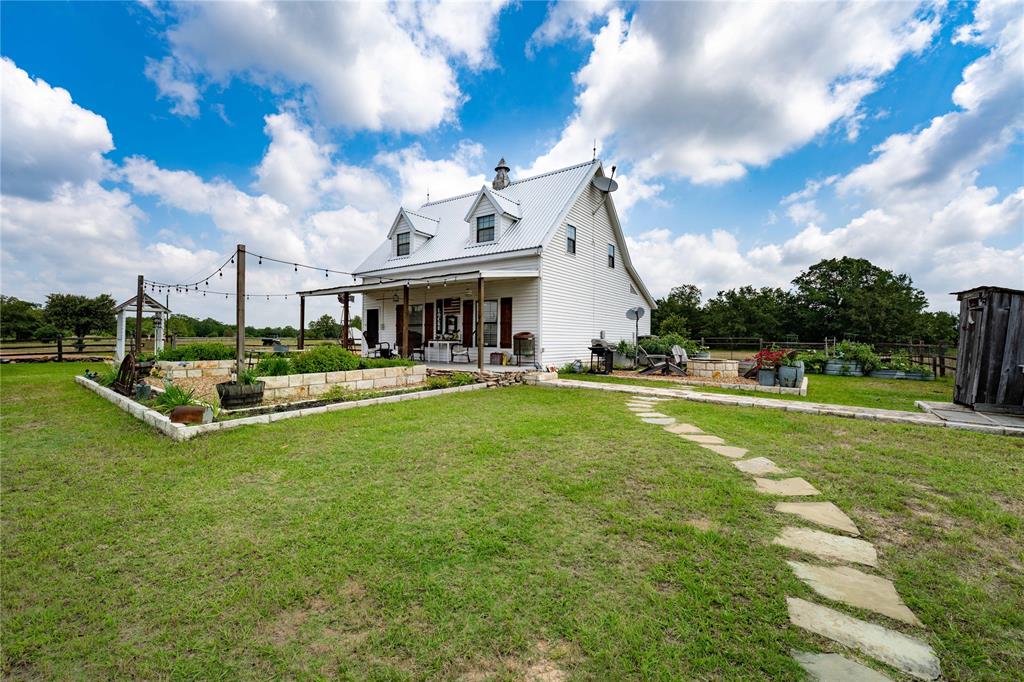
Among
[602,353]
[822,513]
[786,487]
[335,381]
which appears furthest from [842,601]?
[602,353]

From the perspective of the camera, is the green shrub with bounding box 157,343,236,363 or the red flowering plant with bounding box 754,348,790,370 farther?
the green shrub with bounding box 157,343,236,363

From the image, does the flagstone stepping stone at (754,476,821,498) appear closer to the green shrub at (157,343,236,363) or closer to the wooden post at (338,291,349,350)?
the green shrub at (157,343,236,363)

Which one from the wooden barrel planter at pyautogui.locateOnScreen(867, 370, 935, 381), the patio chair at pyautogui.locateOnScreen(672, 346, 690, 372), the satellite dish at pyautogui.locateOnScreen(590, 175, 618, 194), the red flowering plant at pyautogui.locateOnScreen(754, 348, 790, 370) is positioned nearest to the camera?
the red flowering plant at pyautogui.locateOnScreen(754, 348, 790, 370)

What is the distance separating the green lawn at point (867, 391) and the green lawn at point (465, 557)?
3054 millimetres

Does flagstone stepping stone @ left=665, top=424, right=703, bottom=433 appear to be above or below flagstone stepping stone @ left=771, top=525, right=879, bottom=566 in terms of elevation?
below

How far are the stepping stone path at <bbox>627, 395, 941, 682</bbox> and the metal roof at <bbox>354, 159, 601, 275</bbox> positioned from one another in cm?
1076

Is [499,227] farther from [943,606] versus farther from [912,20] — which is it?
[943,606]

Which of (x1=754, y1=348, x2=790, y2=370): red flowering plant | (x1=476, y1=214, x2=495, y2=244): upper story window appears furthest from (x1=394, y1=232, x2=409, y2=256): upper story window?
(x1=754, y1=348, x2=790, y2=370): red flowering plant

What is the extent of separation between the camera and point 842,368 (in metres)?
13.5

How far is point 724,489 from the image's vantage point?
3.34m

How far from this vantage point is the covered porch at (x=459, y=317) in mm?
12383

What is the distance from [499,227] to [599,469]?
11950 mm

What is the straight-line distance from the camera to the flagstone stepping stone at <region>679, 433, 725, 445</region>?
4.86 m

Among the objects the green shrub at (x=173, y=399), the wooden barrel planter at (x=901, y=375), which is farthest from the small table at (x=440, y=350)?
the wooden barrel planter at (x=901, y=375)
